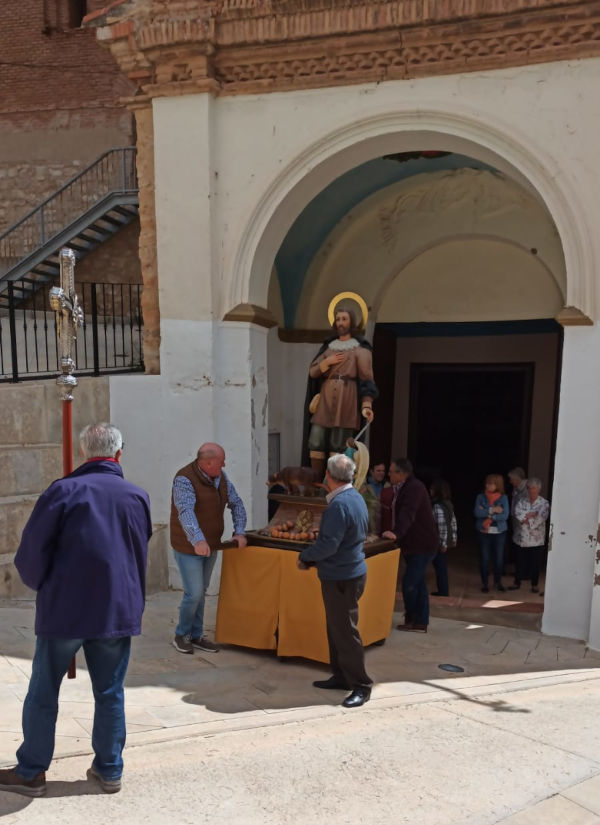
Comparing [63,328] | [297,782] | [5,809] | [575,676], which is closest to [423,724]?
[297,782]

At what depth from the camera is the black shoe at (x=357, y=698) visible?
458cm

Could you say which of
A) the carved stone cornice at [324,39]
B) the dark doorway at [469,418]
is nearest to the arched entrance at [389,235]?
the carved stone cornice at [324,39]

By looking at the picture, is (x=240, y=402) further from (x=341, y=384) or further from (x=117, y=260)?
(x=117, y=260)

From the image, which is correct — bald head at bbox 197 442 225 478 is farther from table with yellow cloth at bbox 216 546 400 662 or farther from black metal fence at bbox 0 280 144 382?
black metal fence at bbox 0 280 144 382

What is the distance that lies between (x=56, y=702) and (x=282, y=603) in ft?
7.73

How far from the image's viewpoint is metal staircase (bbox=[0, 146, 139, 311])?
41.9ft

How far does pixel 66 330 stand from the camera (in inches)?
193

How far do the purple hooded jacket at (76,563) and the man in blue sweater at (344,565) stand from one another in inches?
63.3

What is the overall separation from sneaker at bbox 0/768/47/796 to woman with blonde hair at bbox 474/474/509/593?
5.84 metres

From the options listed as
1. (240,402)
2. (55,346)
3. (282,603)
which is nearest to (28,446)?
(240,402)

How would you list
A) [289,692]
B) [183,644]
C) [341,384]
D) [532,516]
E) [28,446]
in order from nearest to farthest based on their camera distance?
[289,692] → [183,644] → [341,384] → [28,446] → [532,516]

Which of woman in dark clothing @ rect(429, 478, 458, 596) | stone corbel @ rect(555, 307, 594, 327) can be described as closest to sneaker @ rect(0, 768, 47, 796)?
woman in dark clothing @ rect(429, 478, 458, 596)

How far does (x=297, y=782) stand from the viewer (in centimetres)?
353

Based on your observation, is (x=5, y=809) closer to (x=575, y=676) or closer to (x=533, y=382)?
(x=575, y=676)
